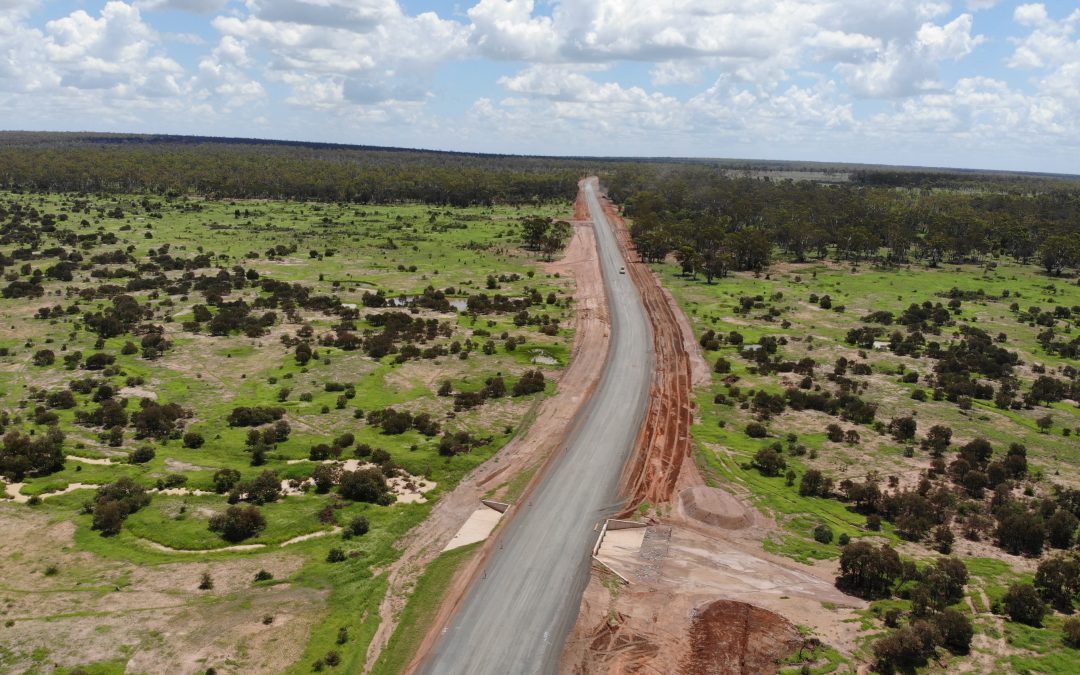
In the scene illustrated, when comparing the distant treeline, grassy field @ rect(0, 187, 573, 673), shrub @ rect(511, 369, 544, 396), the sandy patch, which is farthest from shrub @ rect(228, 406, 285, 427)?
the distant treeline

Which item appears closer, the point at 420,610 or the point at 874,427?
the point at 420,610

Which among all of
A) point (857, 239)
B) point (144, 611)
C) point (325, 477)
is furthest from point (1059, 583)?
point (857, 239)

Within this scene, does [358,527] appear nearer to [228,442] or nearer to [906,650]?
[228,442]

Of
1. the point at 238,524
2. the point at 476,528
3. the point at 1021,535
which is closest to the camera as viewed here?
the point at 238,524

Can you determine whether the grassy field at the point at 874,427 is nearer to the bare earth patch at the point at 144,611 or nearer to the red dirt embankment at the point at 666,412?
the red dirt embankment at the point at 666,412

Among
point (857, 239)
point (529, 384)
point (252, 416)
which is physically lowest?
point (252, 416)

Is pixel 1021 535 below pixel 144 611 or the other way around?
the other way around

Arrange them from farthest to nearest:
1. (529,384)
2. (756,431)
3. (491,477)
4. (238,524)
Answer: (529,384)
(756,431)
(491,477)
(238,524)
